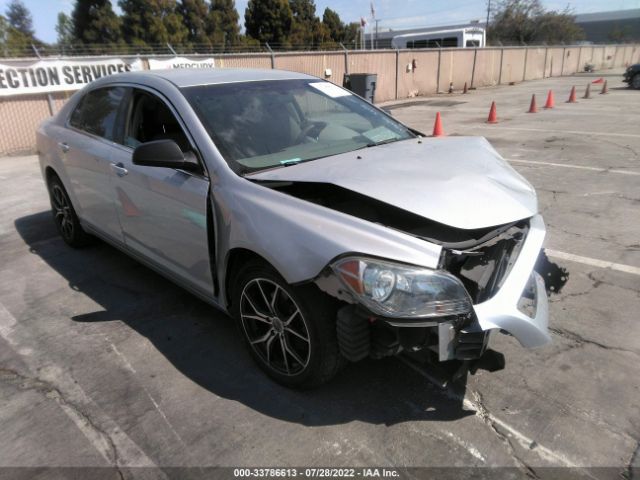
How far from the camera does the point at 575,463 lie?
7.42ft

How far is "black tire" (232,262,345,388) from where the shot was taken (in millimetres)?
2465

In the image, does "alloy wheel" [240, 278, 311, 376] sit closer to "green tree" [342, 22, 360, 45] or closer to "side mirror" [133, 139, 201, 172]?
"side mirror" [133, 139, 201, 172]

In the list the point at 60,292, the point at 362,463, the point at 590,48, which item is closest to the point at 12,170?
the point at 60,292

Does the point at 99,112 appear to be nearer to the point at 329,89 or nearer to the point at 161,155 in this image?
the point at 161,155

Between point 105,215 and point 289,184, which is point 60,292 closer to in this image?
point 105,215

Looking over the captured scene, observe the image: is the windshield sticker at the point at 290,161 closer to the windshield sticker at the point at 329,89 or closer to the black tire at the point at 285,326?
the black tire at the point at 285,326

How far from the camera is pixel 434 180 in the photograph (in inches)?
106

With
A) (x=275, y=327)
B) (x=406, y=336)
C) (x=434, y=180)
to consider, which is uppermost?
(x=434, y=180)

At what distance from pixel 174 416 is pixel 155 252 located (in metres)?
1.33

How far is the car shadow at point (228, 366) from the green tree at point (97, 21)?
1513 inches

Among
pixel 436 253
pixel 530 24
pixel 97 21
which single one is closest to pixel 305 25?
pixel 97 21

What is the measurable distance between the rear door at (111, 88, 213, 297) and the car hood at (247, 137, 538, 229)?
0.51 metres

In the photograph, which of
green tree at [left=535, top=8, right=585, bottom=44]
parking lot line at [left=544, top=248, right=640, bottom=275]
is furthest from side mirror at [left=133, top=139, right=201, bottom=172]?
green tree at [left=535, top=8, right=585, bottom=44]

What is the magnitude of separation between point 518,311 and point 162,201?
2.29 metres
